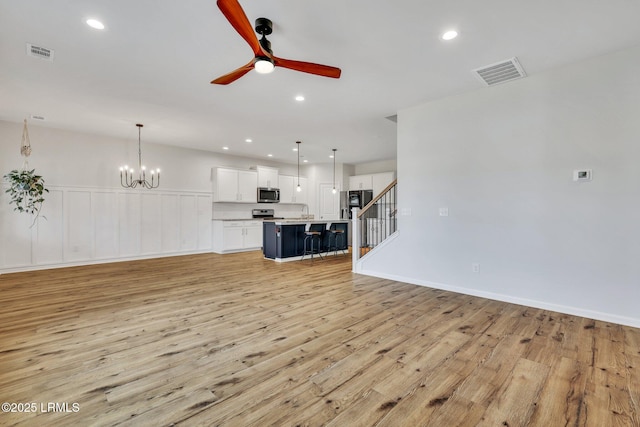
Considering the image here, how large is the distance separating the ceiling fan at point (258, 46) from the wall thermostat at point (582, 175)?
9.57 feet

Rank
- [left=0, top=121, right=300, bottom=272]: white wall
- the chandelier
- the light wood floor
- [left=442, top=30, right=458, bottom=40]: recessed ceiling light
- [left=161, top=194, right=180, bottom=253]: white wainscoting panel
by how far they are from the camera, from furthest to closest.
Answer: [left=161, top=194, right=180, bottom=253]: white wainscoting panel, the chandelier, [left=0, top=121, right=300, bottom=272]: white wall, [left=442, top=30, right=458, bottom=40]: recessed ceiling light, the light wood floor

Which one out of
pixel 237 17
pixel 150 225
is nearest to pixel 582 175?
pixel 237 17

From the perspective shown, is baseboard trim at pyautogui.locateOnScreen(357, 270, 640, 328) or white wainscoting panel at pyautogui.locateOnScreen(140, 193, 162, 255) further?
white wainscoting panel at pyautogui.locateOnScreen(140, 193, 162, 255)

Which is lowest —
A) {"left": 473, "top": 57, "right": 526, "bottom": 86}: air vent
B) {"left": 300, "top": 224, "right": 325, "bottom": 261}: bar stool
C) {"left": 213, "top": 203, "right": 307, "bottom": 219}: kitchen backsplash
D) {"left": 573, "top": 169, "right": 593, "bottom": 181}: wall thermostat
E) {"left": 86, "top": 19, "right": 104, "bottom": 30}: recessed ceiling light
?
{"left": 300, "top": 224, "right": 325, "bottom": 261}: bar stool

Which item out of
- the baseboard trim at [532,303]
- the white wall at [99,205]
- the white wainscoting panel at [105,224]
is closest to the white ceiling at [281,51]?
the white wall at [99,205]

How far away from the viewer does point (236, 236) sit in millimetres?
8281

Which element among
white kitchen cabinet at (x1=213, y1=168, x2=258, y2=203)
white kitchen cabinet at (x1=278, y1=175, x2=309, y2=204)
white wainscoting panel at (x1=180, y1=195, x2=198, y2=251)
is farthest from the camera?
white kitchen cabinet at (x1=278, y1=175, x2=309, y2=204)

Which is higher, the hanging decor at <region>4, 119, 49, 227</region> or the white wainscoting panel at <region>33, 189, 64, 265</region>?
the hanging decor at <region>4, 119, 49, 227</region>

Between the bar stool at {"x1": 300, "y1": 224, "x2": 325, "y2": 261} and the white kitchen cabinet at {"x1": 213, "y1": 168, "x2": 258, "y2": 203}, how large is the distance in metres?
2.47

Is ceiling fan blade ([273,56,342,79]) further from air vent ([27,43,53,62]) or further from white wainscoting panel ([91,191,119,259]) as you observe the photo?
white wainscoting panel ([91,191,119,259])

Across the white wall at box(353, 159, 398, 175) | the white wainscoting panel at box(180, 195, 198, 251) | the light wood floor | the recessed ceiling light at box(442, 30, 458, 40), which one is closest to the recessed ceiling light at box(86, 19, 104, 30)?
the light wood floor

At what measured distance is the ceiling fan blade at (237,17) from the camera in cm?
188

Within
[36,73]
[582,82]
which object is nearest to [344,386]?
[582,82]

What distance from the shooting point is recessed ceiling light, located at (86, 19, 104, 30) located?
8.31 ft
